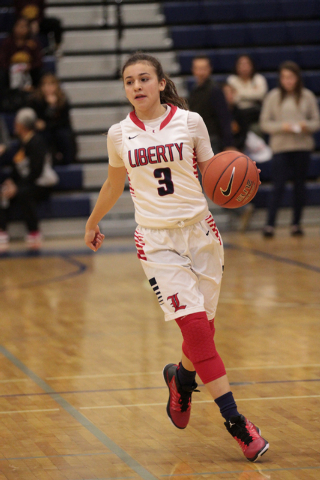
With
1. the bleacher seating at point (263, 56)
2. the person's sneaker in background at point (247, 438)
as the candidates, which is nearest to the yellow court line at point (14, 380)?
the person's sneaker in background at point (247, 438)

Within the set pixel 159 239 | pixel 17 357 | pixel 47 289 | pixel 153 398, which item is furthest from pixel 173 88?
pixel 47 289

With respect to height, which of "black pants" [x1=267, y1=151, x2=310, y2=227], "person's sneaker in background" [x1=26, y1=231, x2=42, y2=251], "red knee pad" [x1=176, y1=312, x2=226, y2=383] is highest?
"red knee pad" [x1=176, y1=312, x2=226, y2=383]

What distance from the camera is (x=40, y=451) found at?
3.06m

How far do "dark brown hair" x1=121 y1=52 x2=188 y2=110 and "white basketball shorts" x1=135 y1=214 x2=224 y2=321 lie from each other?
0.52 metres

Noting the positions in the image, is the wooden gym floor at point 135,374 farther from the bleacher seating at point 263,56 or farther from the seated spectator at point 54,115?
the bleacher seating at point 263,56

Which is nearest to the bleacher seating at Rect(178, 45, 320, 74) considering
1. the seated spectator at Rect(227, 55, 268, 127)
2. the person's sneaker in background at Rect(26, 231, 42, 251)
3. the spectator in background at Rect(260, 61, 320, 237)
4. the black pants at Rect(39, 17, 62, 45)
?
the seated spectator at Rect(227, 55, 268, 127)

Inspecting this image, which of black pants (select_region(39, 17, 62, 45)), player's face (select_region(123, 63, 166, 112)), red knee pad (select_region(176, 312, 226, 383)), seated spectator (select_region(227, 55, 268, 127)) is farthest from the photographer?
black pants (select_region(39, 17, 62, 45))

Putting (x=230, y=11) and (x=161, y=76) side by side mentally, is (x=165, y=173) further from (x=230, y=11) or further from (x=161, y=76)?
(x=230, y=11)

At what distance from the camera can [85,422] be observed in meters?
3.41

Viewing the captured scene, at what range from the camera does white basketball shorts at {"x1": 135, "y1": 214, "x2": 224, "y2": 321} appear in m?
3.02

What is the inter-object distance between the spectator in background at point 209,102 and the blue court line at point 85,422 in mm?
4306

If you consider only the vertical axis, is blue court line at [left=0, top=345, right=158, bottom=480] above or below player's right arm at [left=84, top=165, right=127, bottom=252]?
below

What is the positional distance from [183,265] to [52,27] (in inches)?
360

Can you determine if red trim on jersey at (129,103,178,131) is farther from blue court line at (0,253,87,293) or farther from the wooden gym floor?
blue court line at (0,253,87,293)
